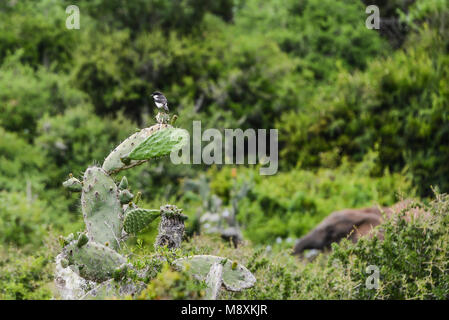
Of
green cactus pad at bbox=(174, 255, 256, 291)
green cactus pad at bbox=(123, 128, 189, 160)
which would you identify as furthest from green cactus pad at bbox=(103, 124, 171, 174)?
green cactus pad at bbox=(174, 255, 256, 291)

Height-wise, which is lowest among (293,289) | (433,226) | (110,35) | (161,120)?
(293,289)

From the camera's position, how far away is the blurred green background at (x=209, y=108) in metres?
12.0

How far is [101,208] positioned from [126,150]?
0.41m

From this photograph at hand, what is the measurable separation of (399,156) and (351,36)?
353 inches

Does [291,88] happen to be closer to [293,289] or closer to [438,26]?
[438,26]

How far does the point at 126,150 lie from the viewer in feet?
12.6

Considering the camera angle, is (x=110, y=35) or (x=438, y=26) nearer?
(x=438, y=26)

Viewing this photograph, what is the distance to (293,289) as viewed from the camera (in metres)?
5.38

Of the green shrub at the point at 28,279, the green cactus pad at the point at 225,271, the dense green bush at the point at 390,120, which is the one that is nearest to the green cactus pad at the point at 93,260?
the green cactus pad at the point at 225,271

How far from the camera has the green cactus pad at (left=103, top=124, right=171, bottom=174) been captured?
12.6 ft

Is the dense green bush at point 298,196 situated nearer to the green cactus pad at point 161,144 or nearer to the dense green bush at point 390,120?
the dense green bush at point 390,120

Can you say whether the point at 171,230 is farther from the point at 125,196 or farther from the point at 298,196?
the point at 298,196

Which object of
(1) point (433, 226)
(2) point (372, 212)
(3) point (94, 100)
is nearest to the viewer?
(1) point (433, 226)
